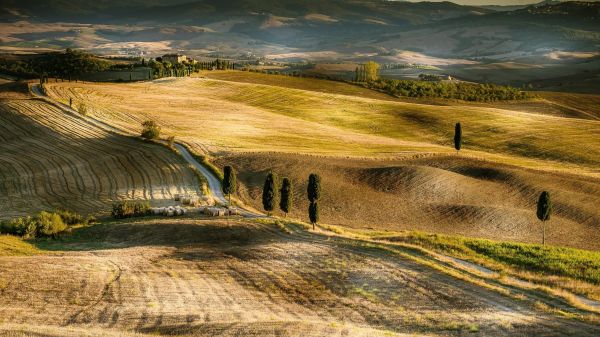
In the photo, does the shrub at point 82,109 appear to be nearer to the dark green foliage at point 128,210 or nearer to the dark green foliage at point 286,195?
the dark green foliage at point 128,210

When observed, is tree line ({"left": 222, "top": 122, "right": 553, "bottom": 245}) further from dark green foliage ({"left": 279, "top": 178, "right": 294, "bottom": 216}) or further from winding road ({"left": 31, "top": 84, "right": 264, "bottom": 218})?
winding road ({"left": 31, "top": 84, "right": 264, "bottom": 218})

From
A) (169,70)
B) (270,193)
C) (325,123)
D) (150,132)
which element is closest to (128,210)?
(270,193)

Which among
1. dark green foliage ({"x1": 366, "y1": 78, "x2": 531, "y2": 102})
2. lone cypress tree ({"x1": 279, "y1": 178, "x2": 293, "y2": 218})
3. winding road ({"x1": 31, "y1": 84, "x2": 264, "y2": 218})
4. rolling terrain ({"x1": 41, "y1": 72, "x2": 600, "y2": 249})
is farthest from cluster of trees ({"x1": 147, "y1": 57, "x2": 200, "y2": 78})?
lone cypress tree ({"x1": 279, "y1": 178, "x2": 293, "y2": 218})

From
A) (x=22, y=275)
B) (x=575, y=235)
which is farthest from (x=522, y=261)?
(x=22, y=275)

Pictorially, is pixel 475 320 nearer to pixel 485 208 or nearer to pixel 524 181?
pixel 485 208

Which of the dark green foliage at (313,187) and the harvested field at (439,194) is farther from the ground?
the dark green foliage at (313,187)

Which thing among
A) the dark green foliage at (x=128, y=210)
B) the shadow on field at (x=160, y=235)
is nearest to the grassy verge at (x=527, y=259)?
the shadow on field at (x=160, y=235)

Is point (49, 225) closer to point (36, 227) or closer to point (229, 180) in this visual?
point (36, 227)

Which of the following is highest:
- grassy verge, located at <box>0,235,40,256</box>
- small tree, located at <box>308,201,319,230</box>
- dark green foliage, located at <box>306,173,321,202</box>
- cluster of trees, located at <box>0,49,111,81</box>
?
cluster of trees, located at <box>0,49,111,81</box>
